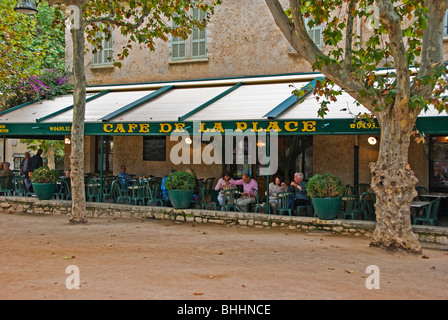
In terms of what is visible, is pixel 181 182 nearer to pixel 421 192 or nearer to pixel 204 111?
pixel 204 111

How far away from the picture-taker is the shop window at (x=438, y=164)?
1166 centimetres

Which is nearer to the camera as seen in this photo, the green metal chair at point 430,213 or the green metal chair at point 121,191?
the green metal chair at point 430,213

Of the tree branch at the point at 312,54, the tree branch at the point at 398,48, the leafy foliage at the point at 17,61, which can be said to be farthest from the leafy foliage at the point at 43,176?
the tree branch at the point at 398,48

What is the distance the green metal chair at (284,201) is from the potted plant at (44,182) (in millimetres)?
6420

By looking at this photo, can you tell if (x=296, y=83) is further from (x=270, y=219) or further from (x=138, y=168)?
(x=138, y=168)

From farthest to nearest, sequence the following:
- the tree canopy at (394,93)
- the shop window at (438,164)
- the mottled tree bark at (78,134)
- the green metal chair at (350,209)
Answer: the shop window at (438,164), the mottled tree bark at (78,134), the green metal chair at (350,209), the tree canopy at (394,93)

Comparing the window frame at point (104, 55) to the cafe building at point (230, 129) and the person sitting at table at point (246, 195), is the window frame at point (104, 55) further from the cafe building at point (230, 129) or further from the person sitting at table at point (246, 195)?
the person sitting at table at point (246, 195)

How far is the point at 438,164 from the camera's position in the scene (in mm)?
11734

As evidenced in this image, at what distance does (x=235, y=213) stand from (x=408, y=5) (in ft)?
17.5

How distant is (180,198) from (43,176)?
4.33 meters

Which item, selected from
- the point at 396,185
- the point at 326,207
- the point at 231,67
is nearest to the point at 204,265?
the point at 396,185

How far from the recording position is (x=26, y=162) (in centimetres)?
1485

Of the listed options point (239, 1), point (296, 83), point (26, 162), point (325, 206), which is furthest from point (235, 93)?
point (26, 162)

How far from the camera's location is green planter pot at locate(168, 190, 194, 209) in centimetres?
1137
